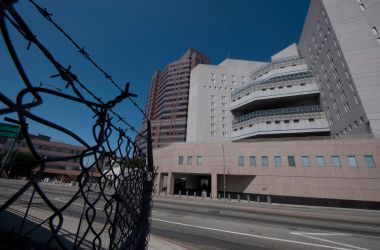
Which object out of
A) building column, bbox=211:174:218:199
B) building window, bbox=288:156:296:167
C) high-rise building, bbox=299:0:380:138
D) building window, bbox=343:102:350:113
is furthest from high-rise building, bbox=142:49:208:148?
building window, bbox=343:102:350:113

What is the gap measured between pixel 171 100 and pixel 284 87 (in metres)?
63.8

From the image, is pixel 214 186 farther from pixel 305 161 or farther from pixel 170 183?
pixel 305 161

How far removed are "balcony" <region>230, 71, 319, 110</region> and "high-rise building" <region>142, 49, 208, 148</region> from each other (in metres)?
48.0

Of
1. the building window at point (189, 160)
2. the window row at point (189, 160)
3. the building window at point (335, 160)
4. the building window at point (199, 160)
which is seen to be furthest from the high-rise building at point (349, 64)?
the building window at point (189, 160)

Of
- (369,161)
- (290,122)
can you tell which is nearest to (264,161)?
(369,161)

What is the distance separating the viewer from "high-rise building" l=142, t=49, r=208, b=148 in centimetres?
9156

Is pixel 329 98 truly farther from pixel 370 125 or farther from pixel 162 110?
pixel 162 110

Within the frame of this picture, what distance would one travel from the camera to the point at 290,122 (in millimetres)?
41219

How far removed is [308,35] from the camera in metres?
50.2

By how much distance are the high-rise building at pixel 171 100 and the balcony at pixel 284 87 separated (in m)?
48.0

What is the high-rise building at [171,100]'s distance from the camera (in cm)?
9156

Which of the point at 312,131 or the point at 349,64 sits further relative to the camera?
the point at 312,131

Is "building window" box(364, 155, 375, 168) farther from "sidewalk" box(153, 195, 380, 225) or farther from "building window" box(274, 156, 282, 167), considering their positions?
"building window" box(274, 156, 282, 167)

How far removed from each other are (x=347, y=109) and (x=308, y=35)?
2715 centimetres
